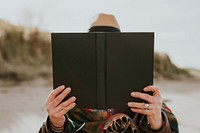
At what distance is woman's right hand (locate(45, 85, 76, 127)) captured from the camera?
0.51m

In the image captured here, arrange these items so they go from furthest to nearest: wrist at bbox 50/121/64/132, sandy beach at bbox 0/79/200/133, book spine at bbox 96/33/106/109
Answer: sandy beach at bbox 0/79/200/133
wrist at bbox 50/121/64/132
book spine at bbox 96/33/106/109

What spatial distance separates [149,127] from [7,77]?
4.39 feet

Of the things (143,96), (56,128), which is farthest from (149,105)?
(56,128)

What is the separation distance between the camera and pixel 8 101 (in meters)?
1.63

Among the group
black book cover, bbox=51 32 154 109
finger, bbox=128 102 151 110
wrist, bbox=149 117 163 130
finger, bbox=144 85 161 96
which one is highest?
black book cover, bbox=51 32 154 109

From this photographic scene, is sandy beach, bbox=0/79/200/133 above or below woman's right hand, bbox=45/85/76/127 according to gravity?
below

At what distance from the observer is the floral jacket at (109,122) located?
63cm

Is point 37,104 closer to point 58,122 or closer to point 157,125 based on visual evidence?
point 58,122

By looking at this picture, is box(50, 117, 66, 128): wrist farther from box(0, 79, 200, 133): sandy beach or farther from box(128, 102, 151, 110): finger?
box(0, 79, 200, 133): sandy beach

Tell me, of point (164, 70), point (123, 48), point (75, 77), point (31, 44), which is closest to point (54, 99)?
point (75, 77)

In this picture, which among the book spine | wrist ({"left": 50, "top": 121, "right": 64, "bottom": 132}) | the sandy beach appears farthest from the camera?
the sandy beach

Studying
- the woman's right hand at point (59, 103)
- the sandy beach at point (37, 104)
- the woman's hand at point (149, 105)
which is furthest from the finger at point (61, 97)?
the sandy beach at point (37, 104)

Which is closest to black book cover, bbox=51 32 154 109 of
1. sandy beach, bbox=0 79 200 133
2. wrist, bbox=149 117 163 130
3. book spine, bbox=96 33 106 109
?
book spine, bbox=96 33 106 109

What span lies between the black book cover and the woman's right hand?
1 centimetres
